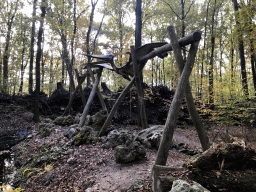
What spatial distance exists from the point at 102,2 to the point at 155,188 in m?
17.5

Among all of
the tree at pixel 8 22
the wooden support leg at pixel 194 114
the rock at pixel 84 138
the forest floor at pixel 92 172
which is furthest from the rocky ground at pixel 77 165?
the tree at pixel 8 22

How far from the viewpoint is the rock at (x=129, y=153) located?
3.93m

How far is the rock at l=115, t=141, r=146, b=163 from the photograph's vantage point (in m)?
3.93

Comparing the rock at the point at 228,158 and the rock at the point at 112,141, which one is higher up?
the rock at the point at 228,158

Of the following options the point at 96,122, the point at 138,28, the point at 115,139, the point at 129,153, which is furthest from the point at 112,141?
the point at 138,28

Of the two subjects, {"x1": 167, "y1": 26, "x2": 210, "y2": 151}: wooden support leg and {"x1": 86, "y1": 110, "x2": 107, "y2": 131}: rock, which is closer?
{"x1": 167, "y1": 26, "x2": 210, "y2": 151}: wooden support leg

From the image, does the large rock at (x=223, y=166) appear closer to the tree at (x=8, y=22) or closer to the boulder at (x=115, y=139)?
the boulder at (x=115, y=139)

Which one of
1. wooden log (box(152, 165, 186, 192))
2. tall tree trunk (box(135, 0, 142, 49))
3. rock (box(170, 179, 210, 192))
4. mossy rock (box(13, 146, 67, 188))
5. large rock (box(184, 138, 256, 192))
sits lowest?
mossy rock (box(13, 146, 67, 188))

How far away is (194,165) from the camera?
6.47 feet

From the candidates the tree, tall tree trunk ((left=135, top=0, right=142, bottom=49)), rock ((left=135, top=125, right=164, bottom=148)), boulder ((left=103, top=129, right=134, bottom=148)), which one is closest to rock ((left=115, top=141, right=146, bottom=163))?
rock ((left=135, top=125, right=164, bottom=148))

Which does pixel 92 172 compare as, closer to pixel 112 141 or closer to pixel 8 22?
pixel 112 141

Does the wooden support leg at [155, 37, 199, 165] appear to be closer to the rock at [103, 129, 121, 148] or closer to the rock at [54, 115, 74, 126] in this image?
the rock at [103, 129, 121, 148]

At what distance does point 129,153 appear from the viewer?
3967 mm

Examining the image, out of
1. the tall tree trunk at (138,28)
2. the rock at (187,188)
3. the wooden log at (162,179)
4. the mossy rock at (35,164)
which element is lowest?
the mossy rock at (35,164)
